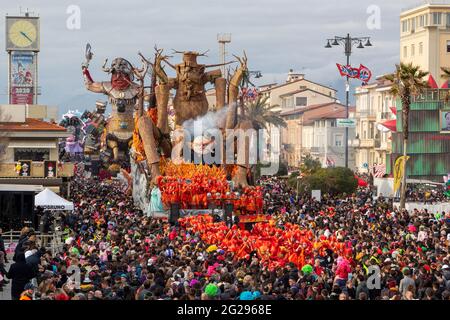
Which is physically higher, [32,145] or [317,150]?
[317,150]

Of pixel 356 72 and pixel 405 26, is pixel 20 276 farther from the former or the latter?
pixel 405 26

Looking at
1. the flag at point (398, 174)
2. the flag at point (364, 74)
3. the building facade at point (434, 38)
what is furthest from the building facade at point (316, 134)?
the flag at point (398, 174)

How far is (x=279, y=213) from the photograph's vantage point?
5281 centimetres

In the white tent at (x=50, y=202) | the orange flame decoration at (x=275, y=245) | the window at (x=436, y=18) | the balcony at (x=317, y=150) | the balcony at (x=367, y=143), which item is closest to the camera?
the orange flame decoration at (x=275, y=245)

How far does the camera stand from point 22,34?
11756 cm

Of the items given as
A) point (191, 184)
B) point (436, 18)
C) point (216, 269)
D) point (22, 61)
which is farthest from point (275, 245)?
point (22, 61)

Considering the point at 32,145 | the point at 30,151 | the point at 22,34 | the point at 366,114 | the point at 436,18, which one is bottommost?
the point at 30,151

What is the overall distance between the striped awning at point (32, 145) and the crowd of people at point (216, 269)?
2953cm

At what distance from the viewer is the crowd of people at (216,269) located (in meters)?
19.4

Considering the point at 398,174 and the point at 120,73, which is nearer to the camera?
the point at 398,174

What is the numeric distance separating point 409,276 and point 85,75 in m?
78.0

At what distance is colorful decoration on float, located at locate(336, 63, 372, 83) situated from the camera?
8075 cm

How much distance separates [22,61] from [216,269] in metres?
95.7

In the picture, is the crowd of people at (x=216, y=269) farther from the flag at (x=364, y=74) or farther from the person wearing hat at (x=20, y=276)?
the flag at (x=364, y=74)
